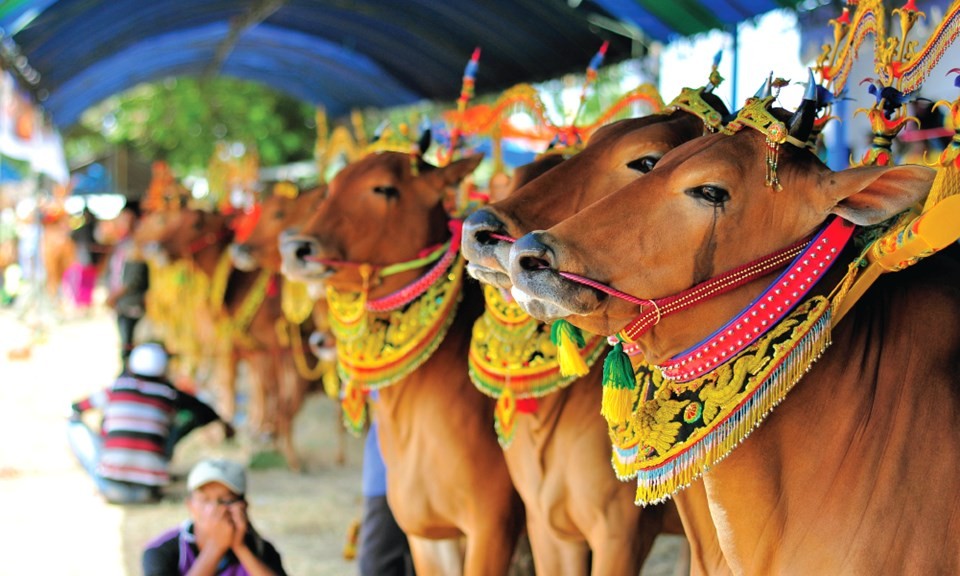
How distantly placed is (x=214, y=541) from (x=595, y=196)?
6.39ft

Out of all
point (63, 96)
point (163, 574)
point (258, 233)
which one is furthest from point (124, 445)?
point (63, 96)

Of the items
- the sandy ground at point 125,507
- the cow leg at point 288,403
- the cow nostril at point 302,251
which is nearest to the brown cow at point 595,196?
the cow nostril at point 302,251

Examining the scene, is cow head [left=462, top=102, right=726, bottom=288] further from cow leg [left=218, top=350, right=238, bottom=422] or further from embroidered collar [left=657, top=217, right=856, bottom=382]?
cow leg [left=218, top=350, right=238, bottom=422]

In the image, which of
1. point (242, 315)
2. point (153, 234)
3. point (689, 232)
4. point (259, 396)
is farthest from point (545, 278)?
point (153, 234)

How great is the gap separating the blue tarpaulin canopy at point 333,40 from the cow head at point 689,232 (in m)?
3.65

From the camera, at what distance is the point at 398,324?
361 cm

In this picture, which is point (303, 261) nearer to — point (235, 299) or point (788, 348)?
point (788, 348)

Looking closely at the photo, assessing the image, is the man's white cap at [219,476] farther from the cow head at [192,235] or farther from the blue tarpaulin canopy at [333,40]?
the cow head at [192,235]

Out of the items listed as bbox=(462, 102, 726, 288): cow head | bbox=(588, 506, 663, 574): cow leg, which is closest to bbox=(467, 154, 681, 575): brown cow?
bbox=(588, 506, 663, 574): cow leg

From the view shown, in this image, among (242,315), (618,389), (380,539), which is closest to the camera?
(618,389)

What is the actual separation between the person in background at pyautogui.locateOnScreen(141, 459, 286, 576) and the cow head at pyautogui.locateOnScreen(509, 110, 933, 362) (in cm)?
208

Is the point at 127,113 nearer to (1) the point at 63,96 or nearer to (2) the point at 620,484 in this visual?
(1) the point at 63,96

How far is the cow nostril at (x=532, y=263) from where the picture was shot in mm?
1923

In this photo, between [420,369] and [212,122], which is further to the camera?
[212,122]
